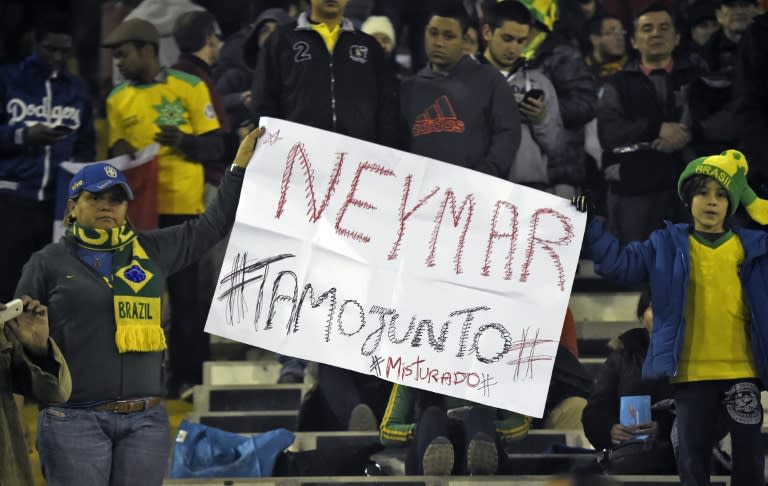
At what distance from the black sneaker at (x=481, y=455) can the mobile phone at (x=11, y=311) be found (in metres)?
2.29

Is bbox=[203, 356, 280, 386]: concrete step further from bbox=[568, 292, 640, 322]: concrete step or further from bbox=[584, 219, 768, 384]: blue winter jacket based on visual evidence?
bbox=[584, 219, 768, 384]: blue winter jacket

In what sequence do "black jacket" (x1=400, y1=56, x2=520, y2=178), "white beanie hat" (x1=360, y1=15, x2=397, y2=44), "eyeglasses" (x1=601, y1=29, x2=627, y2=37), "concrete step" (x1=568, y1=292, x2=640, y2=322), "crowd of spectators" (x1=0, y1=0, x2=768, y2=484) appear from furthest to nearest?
"eyeglasses" (x1=601, y1=29, x2=627, y2=37) → "white beanie hat" (x1=360, y1=15, x2=397, y2=44) → "concrete step" (x1=568, y1=292, x2=640, y2=322) → "black jacket" (x1=400, y1=56, x2=520, y2=178) → "crowd of spectators" (x1=0, y1=0, x2=768, y2=484)

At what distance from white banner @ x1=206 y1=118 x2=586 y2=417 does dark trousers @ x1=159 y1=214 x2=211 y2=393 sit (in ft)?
7.28

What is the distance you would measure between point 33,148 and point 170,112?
768 mm

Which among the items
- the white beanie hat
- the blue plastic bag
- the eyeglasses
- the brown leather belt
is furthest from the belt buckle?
the eyeglasses

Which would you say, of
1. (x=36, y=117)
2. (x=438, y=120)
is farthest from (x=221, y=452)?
(x=36, y=117)

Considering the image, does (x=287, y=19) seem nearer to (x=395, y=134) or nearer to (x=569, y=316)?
(x=395, y=134)

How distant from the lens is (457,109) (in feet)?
28.9

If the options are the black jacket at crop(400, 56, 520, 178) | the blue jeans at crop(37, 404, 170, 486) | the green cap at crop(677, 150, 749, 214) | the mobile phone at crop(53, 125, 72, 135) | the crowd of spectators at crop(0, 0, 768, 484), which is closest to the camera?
the blue jeans at crop(37, 404, 170, 486)

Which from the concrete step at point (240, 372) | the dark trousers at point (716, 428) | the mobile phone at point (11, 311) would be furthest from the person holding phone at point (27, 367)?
the concrete step at point (240, 372)

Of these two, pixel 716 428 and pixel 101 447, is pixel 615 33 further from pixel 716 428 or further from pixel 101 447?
pixel 101 447

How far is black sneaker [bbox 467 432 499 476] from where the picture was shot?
7.69 m

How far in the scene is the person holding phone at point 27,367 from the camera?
6.25m

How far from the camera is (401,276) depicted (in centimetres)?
768
